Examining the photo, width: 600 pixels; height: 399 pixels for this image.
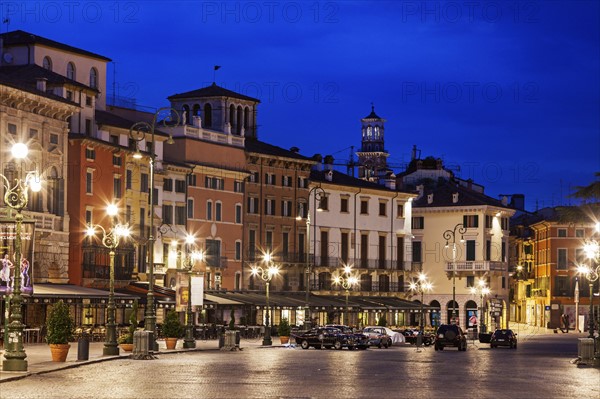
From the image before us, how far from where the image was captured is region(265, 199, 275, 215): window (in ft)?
359

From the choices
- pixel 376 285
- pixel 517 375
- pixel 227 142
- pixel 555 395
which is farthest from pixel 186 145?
pixel 555 395

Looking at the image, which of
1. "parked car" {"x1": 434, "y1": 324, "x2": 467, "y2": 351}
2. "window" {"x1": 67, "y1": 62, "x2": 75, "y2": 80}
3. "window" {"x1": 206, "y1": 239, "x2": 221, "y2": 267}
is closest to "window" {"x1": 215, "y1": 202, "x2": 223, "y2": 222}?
"window" {"x1": 206, "y1": 239, "x2": 221, "y2": 267}

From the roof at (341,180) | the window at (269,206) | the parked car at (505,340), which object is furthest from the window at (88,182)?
the roof at (341,180)

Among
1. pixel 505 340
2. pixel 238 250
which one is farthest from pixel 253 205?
pixel 505 340

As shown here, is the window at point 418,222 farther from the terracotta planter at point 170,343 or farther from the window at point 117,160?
the terracotta planter at point 170,343

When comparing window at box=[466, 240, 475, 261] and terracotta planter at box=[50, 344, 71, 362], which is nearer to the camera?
terracotta planter at box=[50, 344, 71, 362]

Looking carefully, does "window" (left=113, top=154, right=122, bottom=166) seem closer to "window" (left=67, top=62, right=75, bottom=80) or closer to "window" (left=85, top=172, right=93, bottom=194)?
"window" (left=85, top=172, right=93, bottom=194)

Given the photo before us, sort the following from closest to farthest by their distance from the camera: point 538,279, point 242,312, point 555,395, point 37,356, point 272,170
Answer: point 555,395, point 37,356, point 242,312, point 272,170, point 538,279

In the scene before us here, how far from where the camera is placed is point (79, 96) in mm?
84250

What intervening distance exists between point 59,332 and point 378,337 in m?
33.8

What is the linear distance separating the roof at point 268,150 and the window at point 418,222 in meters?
23.5

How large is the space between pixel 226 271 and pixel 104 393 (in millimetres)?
71011

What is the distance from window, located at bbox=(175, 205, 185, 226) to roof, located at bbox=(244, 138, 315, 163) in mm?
10595

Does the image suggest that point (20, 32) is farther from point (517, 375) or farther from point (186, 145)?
point (517, 375)
